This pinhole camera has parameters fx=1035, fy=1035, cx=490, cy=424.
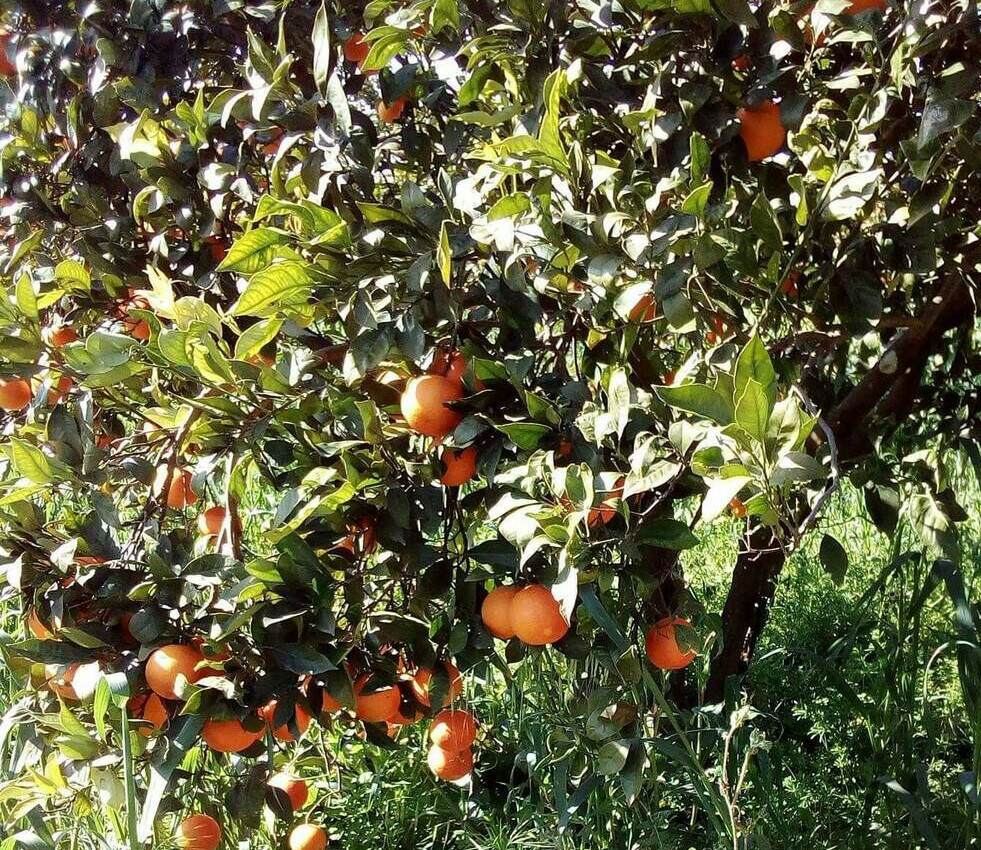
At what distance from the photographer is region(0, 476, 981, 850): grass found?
4.81 ft

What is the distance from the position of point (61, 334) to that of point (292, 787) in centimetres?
75

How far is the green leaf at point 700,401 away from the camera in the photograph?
80cm

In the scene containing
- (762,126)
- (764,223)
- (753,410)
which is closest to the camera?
(753,410)

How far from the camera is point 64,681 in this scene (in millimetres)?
1245

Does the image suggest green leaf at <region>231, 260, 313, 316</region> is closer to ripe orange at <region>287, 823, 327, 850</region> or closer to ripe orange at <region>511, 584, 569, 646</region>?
ripe orange at <region>511, 584, 569, 646</region>

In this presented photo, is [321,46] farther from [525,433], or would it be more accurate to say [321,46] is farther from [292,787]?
[292,787]

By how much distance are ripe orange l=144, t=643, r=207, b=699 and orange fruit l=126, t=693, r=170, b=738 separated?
0.25 feet

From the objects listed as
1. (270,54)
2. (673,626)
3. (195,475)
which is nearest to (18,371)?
(195,475)

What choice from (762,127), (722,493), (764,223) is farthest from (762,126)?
(722,493)

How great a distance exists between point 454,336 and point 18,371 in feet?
1.77

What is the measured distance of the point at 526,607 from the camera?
110 cm

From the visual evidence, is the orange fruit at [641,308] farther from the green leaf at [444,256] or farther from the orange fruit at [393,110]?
the orange fruit at [393,110]

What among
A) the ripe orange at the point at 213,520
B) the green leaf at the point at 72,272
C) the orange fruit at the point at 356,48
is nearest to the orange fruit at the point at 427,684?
the ripe orange at the point at 213,520

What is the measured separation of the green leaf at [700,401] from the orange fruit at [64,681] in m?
0.81
